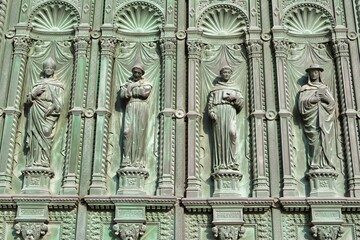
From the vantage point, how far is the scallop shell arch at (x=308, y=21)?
484 inches

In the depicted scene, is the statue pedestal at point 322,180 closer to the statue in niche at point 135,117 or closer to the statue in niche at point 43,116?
the statue in niche at point 135,117

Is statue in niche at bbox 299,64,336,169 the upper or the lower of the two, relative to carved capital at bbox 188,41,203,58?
lower

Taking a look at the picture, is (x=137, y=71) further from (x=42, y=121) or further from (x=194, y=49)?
(x=42, y=121)

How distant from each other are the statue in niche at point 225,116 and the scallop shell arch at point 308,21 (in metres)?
1.77

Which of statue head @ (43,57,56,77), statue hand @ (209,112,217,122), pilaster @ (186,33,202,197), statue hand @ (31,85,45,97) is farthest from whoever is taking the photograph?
statue head @ (43,57,56,77)

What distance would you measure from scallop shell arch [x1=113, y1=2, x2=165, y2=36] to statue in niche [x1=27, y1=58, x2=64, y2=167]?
70.8 inches

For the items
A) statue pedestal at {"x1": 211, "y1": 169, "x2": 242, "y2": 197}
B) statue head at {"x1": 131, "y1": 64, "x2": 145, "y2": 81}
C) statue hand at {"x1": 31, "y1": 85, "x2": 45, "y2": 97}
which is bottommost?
statue pedestal at {"x1": 211, "y1": 169, "x2": 242, "y2": 197}

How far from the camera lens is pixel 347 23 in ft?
40.0

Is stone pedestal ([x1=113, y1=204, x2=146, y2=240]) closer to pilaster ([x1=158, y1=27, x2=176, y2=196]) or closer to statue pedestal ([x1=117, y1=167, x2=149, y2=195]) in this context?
statue pedestal ([x1=117, y1=167, x2=149, y2=195])

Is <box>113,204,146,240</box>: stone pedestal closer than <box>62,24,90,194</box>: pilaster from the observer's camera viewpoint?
Yes

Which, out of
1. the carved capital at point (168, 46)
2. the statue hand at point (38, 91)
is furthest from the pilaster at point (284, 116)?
the statue hand at point (38, 91)

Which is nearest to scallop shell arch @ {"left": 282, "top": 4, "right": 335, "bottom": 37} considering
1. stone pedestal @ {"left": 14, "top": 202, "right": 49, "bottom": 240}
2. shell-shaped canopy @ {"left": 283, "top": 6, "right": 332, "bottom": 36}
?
shell-shaped canopy @ {"left": 283, "top": 6, "right": 332, "bottom": 36}

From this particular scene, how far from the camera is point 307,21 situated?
12469mm

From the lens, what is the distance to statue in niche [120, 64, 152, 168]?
11.0 meters
